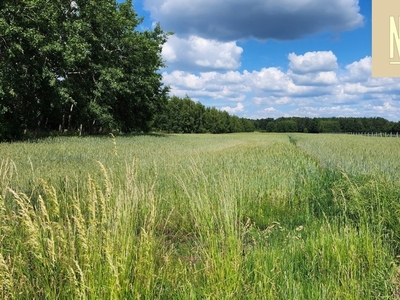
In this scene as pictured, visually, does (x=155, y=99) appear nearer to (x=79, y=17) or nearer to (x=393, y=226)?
(x=79, y=17)

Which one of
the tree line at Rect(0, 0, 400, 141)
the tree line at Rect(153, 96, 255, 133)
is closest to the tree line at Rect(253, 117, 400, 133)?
the tree line at Rect(153, 96, 255, 133)

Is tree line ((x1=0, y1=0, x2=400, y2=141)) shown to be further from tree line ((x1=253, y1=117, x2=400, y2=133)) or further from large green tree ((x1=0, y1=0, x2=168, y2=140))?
tree line ((x1=253, y1=117, x2=400, y2=133))

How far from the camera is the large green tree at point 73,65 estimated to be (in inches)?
938

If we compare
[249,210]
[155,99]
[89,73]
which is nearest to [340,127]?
[155,99]

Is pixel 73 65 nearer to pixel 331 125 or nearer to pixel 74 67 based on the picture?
pixel 74 67

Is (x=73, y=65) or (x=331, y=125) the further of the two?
(x=331, y=125)

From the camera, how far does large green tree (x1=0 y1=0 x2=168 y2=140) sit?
2381 cm

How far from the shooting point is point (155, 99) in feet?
139

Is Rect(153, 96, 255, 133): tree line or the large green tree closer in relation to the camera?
the large green tree

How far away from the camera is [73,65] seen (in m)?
29.3

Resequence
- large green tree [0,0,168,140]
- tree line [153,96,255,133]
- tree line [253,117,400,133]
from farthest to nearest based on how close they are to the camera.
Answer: tree line [253,117,400,133], tree line [153,96,255,133], large green tree [0,0,168,140]

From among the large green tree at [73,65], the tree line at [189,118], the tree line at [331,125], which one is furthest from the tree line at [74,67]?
the tree line at [331,125]

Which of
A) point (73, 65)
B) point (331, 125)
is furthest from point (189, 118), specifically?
point (73, 65)

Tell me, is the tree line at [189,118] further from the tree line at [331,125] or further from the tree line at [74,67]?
the tree line at [74,67]
